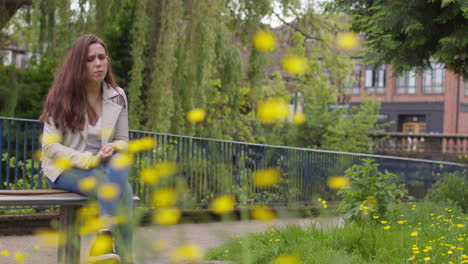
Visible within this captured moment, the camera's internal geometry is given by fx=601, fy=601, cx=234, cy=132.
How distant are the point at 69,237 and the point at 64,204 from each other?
0.62 feet

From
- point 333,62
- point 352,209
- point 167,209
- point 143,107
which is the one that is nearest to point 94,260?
point 167,209

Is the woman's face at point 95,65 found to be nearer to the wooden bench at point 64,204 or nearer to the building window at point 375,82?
the wooden bench at point 64,204

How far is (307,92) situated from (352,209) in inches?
789

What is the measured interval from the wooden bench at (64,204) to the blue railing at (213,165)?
133 cm

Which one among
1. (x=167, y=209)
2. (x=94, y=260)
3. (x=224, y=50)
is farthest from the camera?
(x=224, y=50)

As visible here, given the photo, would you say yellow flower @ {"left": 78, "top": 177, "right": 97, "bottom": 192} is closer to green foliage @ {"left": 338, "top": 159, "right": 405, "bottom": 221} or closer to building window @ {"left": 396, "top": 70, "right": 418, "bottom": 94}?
green foliage @ {"left": 338, "top": 159, "right": 405, "bottom": 221}

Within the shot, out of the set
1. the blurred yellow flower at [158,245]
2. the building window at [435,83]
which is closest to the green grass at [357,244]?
the blurred yellow flower at [158,245]

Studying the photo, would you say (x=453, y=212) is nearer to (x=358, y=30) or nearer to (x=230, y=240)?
(x=358, y=30)

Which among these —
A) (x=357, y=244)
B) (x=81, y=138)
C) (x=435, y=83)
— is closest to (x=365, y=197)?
(x=357, y=244)

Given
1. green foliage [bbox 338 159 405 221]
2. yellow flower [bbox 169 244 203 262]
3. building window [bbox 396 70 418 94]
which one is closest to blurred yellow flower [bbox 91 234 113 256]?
yellow flower [bbox 169 244 203 262]

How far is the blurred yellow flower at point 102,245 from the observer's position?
122 inches

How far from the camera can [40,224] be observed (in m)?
6.66

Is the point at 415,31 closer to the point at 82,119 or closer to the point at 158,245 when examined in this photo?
the point at 82,119

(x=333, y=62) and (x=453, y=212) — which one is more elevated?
(x=333, y=62)
